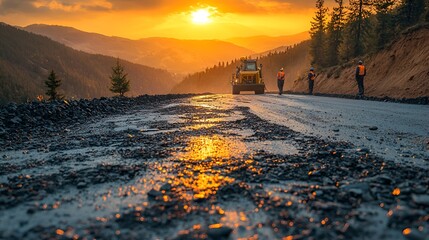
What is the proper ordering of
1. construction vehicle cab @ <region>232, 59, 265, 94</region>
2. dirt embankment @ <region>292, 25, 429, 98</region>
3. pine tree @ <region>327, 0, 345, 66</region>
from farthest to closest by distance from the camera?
pine tree @ <region>327, 0, 345, 66</region>
construction vehicle cab @ <region>232, 59, 265, 94</region>
dirt embankment @ <region>292, 25, 429, 98</region>

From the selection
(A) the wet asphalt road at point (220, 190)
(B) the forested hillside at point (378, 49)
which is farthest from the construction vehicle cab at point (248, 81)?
(A) the wet asphalt road at point (220, 190)

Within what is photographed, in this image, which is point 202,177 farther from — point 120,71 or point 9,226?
point 120,71

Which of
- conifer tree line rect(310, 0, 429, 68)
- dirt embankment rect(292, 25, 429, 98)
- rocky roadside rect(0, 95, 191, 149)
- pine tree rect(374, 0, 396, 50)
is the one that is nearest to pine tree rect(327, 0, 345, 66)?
conifer tree line rect(310, 0, 429, 68)

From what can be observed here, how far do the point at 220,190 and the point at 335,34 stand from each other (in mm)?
55537

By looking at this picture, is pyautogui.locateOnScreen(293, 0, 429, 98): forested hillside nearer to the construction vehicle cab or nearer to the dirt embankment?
the dirt embankment

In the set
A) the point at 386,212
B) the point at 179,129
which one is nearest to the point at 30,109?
the point at 179,129

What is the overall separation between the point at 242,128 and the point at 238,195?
15.7 feet

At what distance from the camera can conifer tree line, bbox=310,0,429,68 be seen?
34.9m

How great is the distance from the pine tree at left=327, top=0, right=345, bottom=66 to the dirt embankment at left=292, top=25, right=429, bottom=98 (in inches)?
785

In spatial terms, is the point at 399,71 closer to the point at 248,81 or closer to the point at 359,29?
the point at 248,81

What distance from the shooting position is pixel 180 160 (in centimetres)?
450

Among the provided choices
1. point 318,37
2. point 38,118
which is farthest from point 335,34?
point 38,118

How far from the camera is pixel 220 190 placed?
3.18 meters

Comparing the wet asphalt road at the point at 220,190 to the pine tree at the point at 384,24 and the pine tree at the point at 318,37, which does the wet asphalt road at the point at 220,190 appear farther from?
the pine tree at the point at 318,37
